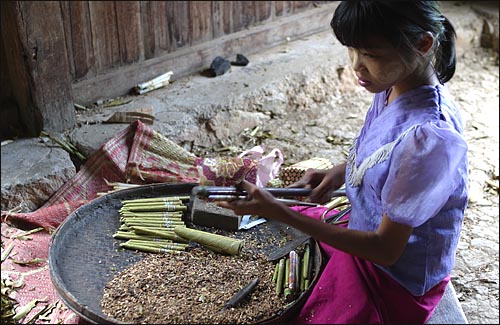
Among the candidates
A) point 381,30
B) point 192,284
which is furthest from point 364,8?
point 192,284

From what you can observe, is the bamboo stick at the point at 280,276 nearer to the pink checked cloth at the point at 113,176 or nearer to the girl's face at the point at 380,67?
the pink checked cloth at the point at 113,176

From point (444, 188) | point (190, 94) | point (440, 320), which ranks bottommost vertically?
point (190, 94)

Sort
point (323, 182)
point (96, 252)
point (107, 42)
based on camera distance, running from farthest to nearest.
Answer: point (107, 42), point (96, 252), point (323, 182)

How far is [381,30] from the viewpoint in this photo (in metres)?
1.79

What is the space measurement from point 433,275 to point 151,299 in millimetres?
980

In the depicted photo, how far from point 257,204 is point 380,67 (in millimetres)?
553

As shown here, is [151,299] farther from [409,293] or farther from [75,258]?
[409,293]

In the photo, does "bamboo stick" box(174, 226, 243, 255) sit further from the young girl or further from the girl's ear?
the girl's ear

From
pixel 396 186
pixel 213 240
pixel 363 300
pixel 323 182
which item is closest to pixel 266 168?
pixel 213 240

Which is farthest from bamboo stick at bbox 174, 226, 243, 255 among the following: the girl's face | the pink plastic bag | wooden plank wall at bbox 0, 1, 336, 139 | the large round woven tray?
wooden plank wall at bbox 0, 1, 336, 139

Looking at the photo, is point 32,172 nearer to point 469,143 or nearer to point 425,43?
point 425,43

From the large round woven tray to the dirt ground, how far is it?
99cm

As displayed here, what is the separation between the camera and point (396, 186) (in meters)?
1.79

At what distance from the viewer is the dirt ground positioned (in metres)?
2.98
